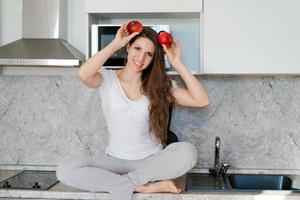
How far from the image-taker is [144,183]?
1934 millimetres

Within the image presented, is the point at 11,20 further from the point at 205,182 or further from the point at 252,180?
the point at 252,180

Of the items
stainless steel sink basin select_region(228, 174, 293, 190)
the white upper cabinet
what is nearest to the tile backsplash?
stainless steel sink basin select_region(228, 174, 293, 190)

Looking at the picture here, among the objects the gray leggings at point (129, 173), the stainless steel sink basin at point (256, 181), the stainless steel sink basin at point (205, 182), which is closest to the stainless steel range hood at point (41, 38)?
the gray leggings at point (129, 173)

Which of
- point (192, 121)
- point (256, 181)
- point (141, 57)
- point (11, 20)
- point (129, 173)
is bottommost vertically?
point (256, 181)

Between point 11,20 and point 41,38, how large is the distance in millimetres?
316

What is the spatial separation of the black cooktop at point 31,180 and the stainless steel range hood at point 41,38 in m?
0.58

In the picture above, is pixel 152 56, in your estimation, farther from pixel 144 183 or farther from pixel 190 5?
pixel 144 183

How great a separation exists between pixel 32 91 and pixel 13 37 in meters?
0.32

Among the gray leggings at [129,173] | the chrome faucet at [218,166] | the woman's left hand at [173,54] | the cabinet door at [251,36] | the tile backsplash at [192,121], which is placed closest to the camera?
the gray leggings at [129,173]

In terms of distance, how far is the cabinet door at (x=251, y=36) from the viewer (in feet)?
6.95

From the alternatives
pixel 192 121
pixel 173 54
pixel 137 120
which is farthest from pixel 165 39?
pixel 192 121

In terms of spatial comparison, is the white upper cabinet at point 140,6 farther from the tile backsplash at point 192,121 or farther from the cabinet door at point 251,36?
the tile backsplash at point 192,121

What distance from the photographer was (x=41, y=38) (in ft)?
7.64

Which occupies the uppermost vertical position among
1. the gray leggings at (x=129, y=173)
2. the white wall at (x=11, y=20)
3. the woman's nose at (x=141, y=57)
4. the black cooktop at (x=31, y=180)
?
the white wall at (x=11, y=20)
